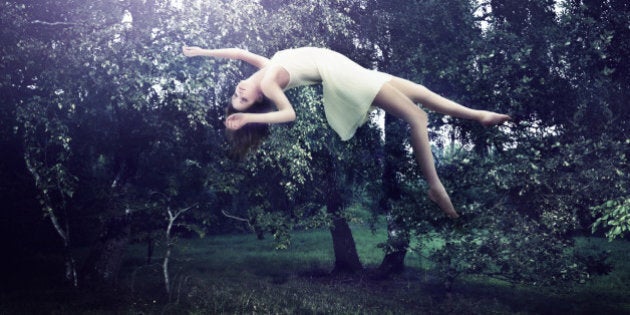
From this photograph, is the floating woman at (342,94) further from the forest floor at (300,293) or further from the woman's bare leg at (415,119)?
the forest floor at (300,293)

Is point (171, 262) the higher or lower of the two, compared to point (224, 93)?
lower

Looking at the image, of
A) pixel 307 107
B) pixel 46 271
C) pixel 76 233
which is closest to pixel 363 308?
pixel 307 107

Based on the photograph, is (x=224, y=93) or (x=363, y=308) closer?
(x=224, y=93)

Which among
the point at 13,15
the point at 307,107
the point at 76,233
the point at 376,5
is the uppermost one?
the point at 376,5

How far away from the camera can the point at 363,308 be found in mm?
11969

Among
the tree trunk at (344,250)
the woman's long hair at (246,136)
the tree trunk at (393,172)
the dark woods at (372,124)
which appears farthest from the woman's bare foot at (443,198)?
the tree trunk at (344,250)

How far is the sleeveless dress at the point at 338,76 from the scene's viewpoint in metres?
2.76

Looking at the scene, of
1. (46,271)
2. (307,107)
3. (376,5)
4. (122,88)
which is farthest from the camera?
(46,271)

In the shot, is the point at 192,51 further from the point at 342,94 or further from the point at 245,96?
the point at 342,94

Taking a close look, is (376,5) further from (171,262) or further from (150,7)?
(171,262)

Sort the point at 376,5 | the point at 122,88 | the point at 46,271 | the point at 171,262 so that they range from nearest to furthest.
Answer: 1. the point at 122,88
2. the point at 376,5
3. the point at 46,271
4. the point at 171,262

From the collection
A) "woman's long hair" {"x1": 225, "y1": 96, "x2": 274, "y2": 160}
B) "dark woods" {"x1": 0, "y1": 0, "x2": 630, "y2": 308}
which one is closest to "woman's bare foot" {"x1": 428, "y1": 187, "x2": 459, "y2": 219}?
"woman's long hair" {"x1": 225, "y1": 96, "x2": 274, "y2": 160}

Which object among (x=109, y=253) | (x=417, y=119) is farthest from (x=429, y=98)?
(x=109, y=253)

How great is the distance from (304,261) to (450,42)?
39.6ft
